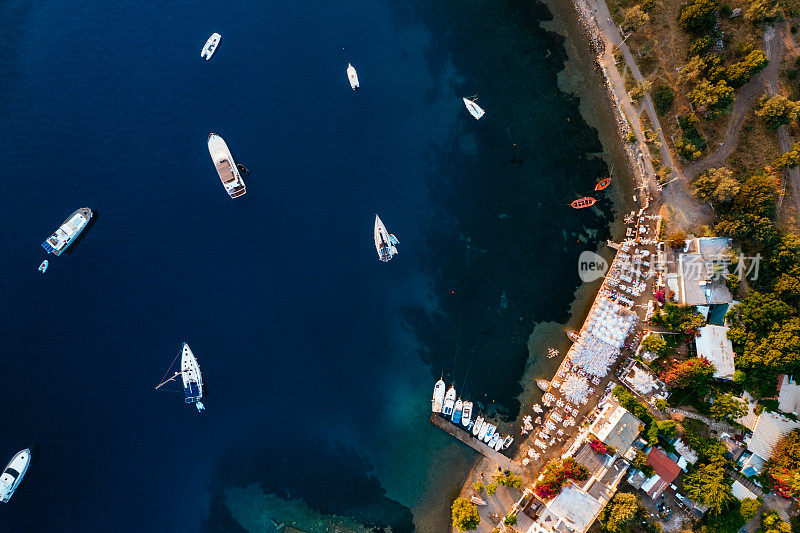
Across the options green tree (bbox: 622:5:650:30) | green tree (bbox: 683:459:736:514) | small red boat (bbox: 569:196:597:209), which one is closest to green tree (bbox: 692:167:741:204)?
→ small red boat (bbox: 569:196:597:209)

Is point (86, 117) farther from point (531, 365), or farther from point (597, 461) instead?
point (597, 461)

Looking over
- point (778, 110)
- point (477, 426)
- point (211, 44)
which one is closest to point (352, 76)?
point (211, 44)

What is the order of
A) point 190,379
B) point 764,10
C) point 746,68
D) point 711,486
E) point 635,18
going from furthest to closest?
point 190,379 → point 635,18 → point 711,486 → point 746,68 → point 764,10

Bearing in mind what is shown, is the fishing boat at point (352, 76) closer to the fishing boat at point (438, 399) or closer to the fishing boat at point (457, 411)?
the fishing boat at point (438, 399)

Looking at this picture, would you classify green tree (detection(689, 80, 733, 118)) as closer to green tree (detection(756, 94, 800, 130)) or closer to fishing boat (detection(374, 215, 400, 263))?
green tree (detection(756, 94, 800, 130))

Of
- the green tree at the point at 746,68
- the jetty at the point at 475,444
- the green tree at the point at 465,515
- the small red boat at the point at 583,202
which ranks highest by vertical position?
the green tree at the point at 746,68

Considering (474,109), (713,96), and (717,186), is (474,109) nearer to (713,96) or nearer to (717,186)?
(713,96)

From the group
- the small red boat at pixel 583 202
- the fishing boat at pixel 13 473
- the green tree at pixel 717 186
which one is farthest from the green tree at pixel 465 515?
the fishing boat at pixel 13 473
